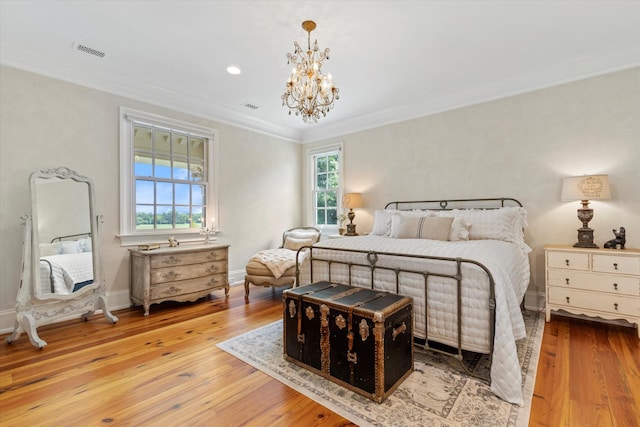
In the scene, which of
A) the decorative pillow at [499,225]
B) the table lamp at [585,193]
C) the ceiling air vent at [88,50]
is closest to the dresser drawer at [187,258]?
the ceiling air vent at [88,50]

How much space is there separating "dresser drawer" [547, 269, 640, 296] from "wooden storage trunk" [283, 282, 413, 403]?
6.59 feet

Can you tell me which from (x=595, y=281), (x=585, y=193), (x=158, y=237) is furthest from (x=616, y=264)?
(x=158, y=237)

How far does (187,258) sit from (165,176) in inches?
48.7

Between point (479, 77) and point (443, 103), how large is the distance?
0.62 meters

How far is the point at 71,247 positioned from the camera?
311 centimetres

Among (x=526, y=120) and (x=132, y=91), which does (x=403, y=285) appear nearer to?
(x=526, y=120)

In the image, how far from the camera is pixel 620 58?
3.06m

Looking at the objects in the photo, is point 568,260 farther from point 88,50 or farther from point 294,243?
point 88,50

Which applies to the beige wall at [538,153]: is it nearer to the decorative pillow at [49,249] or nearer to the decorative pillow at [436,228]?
the decorative pillow at [436,228]

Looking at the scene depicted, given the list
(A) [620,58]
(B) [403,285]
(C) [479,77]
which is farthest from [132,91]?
(A) [620,58]

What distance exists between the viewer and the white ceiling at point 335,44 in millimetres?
2420

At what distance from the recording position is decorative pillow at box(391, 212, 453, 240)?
322cm

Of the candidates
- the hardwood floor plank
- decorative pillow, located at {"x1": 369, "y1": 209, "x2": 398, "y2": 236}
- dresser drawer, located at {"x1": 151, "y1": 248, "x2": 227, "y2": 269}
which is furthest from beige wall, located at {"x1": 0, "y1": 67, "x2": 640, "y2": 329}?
the hardwood floor plank

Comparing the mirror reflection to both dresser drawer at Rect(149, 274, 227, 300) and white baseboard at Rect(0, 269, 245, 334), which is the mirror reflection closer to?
white baseboard at Rect(0, 269, 245, 334)
